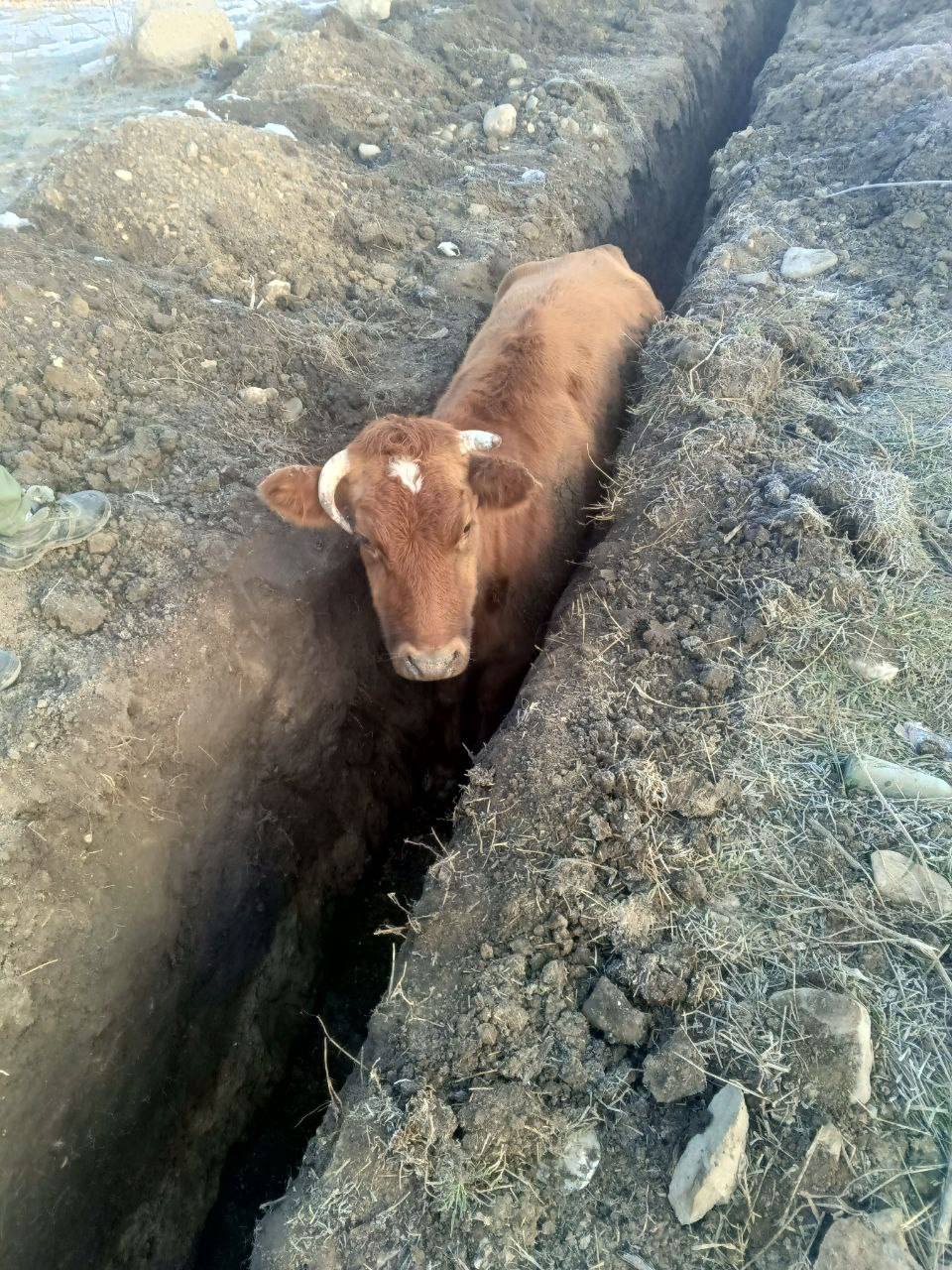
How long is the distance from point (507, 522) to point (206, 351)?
269 cm

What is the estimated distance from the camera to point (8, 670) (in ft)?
12.1

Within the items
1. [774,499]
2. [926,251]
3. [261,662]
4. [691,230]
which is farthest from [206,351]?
[691,230]

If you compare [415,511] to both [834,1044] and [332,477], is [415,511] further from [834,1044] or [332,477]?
[834,1044]

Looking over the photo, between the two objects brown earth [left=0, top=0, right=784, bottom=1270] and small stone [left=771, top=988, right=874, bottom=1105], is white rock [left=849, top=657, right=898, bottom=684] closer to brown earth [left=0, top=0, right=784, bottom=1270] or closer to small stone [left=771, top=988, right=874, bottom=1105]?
small stone [left=771, top=988, right=874, bottom=1105]

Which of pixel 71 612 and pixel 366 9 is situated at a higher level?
pixel 366 9

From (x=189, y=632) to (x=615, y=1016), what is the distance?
9.75 ft

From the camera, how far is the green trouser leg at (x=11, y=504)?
12.7 ft

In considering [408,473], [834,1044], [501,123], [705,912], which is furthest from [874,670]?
[501,123]

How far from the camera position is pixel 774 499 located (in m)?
4.19

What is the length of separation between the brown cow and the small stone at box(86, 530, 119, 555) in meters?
0.94

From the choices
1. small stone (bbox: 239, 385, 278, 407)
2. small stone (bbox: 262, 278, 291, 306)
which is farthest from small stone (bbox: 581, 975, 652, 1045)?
small stone (bbox: 262, 278, 291, 306)

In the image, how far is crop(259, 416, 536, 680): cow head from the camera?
392 cm

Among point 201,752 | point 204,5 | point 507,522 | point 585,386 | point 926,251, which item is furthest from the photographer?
point 204,5

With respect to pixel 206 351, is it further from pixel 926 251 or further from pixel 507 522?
pixel 926 251
